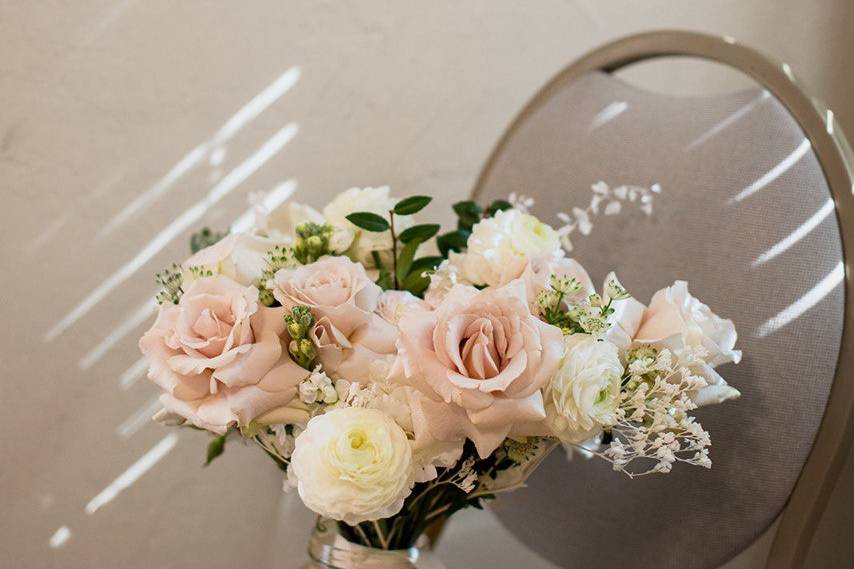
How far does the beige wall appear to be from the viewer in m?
0.97

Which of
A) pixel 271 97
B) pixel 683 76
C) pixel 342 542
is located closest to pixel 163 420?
pixel 342 542

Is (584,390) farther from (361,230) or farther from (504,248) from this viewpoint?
(361,230)

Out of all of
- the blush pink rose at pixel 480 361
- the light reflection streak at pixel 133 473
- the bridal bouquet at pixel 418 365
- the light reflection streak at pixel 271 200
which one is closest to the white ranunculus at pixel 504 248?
the bridal bouquet at pixel 418 365

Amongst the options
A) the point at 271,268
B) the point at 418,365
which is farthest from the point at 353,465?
the point at 271,268

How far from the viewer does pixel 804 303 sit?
0.76 meters

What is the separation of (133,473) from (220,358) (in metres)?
0.56

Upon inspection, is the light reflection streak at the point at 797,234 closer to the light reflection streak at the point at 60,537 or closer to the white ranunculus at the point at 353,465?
the white ranunculus at the point at 353,465

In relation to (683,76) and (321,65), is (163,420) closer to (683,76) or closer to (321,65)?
(321,65)

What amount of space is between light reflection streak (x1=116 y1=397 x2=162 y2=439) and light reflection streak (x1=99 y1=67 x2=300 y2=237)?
0.71ft

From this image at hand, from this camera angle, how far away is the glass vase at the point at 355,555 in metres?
0.68

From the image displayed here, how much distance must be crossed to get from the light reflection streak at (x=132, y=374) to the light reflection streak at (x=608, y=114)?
60 centimetres

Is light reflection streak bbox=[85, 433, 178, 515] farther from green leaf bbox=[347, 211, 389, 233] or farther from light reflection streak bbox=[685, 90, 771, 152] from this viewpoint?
light reflection streak bbox=[685, 90, 771, 152]

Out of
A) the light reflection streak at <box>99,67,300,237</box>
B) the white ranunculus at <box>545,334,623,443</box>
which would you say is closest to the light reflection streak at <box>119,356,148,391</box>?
the light reflection streak at <box>99,67,300,237</box>

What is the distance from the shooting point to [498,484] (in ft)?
2.25
